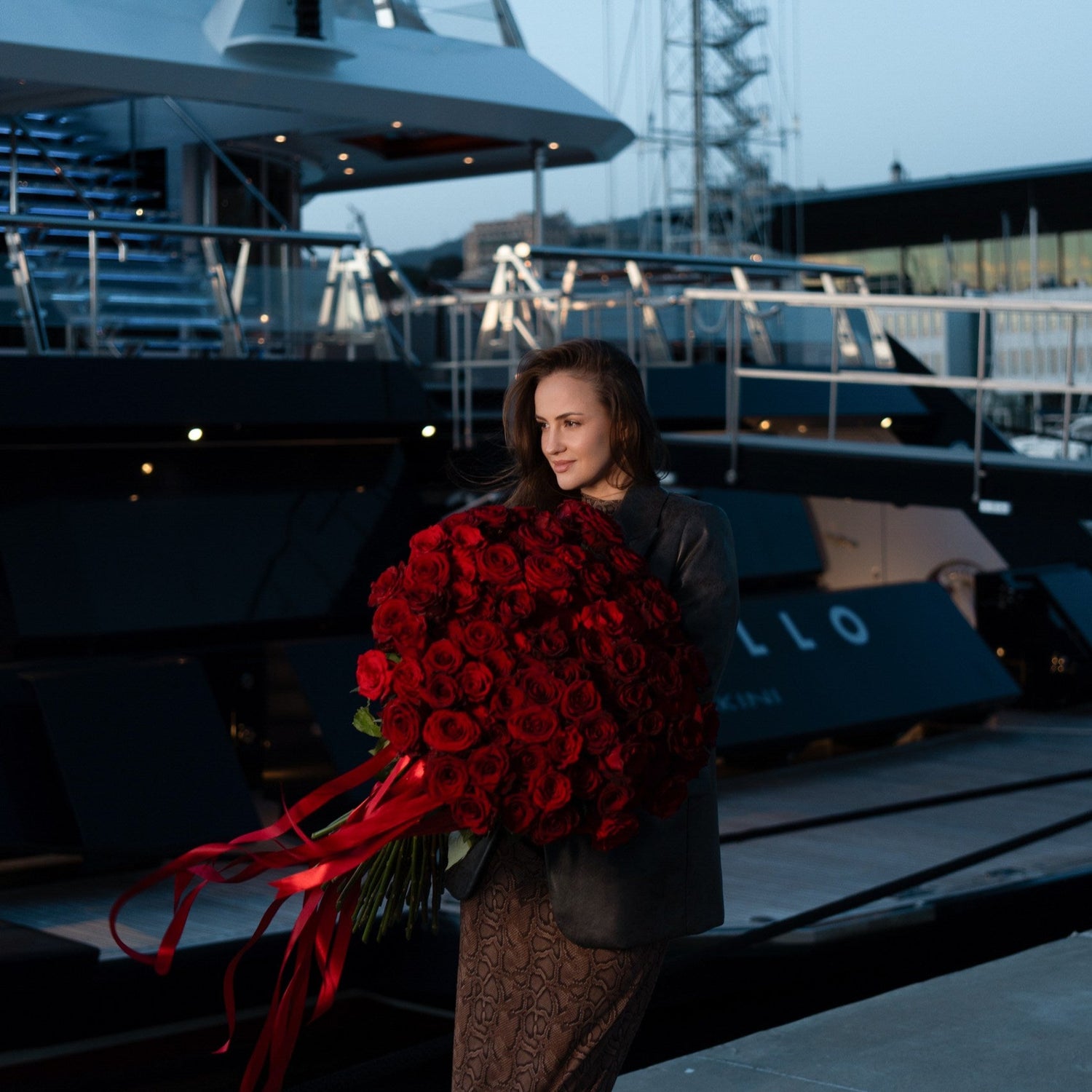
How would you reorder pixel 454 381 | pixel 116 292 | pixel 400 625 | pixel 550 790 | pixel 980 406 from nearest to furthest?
pixel 550 790 → pixel 400 625 → pixel 980 406 → pixel 116 292 → pixel 454 381

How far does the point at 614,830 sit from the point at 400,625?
376 millimetres

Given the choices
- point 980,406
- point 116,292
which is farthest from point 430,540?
point 116,292

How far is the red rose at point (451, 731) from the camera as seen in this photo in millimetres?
1993

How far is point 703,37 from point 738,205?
3252mm

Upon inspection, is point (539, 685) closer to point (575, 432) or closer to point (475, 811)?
point (475, 811)

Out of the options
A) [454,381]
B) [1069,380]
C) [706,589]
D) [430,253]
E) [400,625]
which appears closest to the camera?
[400,625]

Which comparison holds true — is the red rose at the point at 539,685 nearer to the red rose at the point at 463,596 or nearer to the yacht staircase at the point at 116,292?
the red rose at the point at 463,596

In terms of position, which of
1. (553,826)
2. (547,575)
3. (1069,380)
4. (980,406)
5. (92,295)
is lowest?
(553,826)

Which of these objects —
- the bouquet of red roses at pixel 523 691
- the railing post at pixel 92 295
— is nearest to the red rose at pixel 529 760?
the bouquet of red roses at pixel 523 691

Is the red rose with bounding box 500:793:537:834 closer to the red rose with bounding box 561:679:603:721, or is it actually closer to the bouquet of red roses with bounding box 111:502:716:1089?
the bouquet of red roses with bounding box 111:502:716:1089

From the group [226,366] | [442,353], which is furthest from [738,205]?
[226,366]

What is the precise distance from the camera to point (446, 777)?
202 cm

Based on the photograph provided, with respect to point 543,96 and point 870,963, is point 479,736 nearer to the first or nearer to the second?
point 870,963

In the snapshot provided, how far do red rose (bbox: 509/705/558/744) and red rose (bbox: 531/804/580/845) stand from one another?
10 cm
